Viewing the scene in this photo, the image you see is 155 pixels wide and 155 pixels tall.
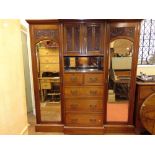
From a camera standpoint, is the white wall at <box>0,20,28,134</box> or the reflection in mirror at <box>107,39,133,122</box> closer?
the white wall at <box>0,20,28,134</box>

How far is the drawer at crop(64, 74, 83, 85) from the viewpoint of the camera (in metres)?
2.46

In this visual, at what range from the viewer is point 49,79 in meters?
2.71

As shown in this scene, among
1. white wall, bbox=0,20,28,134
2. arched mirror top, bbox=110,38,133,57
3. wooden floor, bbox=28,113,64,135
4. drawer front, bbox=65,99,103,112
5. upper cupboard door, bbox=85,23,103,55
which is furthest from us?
wooden floor, bbox=28,113,64,135

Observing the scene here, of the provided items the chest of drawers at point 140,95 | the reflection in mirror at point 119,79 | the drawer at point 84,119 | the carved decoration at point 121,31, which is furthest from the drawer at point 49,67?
Answer: the chest of drawers at point 140,95

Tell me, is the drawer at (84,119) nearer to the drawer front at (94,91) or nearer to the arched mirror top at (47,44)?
the drawer front at (94,91)

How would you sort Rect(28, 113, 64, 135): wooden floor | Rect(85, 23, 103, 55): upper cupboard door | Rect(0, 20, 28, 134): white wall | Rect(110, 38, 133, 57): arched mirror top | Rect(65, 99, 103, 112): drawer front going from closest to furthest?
1. Rect(0, 20, 28, 134): white wall
2. Rect(85, 23, 103, 55): upper cupboard door
3. Rect(110, 38, 133, 57): arched mirror top
4. Rect(65, 99, 103, 112): drawer front
5. Rect(28, 113, 64, 135): wooden floor

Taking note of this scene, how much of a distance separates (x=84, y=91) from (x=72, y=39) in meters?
0.84

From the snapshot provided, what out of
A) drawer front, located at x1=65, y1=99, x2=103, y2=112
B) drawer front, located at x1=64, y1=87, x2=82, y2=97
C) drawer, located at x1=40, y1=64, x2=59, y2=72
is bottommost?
drawer front, located at x1=65, y1=99, x2=103, y2=112

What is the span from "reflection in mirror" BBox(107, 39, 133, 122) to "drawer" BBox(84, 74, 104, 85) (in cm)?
19

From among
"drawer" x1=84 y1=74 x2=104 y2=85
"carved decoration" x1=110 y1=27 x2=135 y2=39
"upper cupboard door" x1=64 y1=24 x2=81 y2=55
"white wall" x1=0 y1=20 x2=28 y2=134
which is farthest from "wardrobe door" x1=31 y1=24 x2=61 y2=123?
"carved decoration" x1=110 y1=27 x2=135 y2=39

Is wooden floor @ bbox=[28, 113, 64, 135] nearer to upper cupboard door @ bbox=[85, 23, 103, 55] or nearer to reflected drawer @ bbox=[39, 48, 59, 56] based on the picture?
reflected drawer @ bbox=[39, 48, 59, 56]
